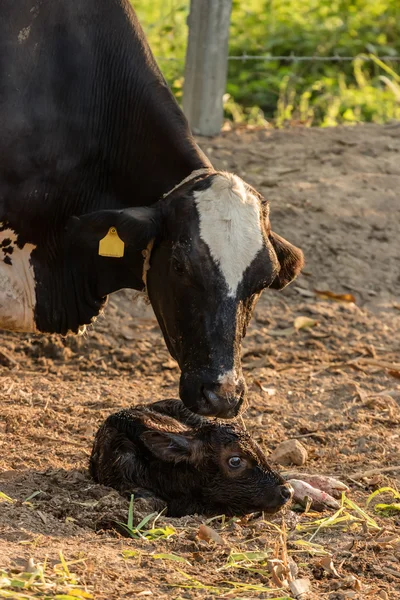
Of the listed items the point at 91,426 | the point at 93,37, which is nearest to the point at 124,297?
the point at 91,426

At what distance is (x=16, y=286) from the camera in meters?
6.43

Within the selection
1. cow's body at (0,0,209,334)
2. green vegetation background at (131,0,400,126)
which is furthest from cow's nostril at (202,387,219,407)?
green vegetation background at (131,0,400,126)

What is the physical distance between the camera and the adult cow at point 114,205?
218 inches

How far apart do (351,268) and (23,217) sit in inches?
149

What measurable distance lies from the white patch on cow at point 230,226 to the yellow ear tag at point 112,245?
462 mm

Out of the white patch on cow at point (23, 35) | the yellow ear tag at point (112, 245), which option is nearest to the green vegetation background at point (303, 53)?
the white patch on cow at point (23, 35)

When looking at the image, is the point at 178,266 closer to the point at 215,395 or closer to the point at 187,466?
the point at 215,395

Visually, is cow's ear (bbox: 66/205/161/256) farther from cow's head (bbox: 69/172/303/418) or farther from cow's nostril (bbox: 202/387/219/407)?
cow's nostril (bbox: 202/387/219/407)

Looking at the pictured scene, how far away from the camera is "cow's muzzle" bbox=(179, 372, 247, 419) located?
5.39 metres

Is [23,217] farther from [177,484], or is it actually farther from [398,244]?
[398,244]

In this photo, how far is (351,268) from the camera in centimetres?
934

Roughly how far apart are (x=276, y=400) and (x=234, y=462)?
1.71 metres

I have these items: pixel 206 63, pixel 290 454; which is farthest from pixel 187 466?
pixel 206 63

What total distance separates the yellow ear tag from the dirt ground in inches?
43.6
